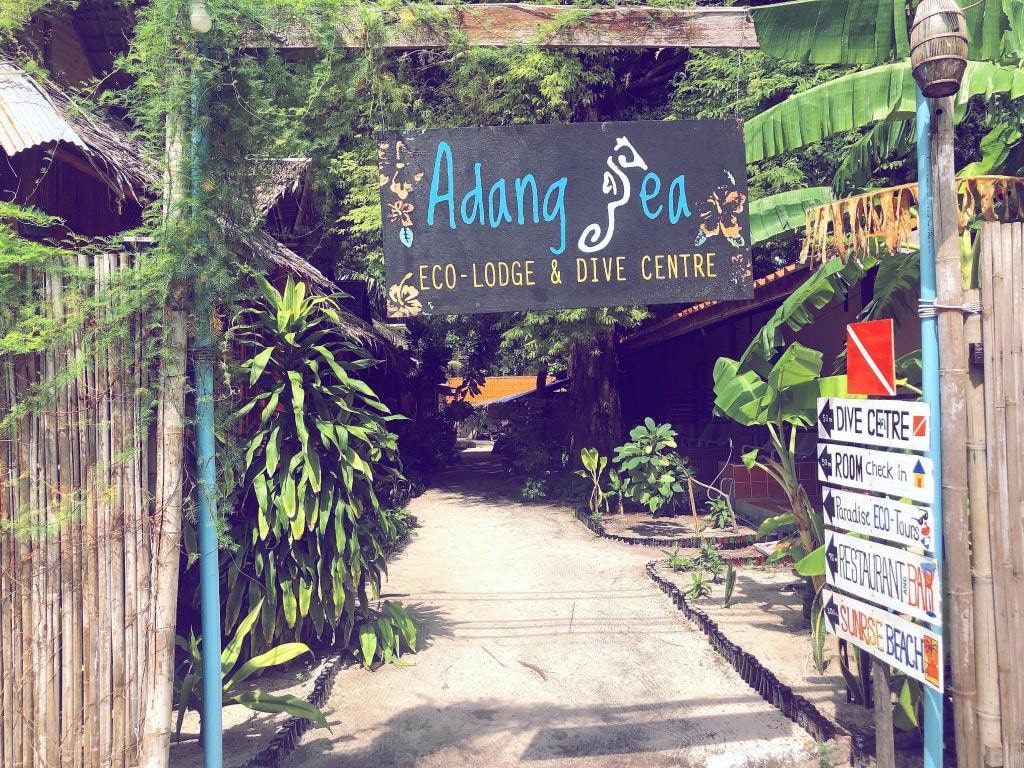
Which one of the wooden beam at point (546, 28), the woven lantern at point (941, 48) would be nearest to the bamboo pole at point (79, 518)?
Result: the wooden beam at point (546, 28)

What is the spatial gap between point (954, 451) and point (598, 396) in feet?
37.6

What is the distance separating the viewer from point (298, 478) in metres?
5.32

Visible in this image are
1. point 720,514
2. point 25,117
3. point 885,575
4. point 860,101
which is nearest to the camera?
point 885,575

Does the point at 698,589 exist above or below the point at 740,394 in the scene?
below

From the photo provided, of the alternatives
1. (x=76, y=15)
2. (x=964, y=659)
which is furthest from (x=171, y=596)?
(x=76, y=15)

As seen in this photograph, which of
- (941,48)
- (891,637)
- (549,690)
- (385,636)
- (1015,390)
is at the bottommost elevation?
(549,690)

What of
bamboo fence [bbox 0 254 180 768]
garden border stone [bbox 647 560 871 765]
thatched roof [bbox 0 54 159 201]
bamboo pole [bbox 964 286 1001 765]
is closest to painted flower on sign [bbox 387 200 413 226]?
bamboo fence [bbox 0 254 180 768]

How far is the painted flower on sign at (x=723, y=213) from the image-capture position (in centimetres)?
343

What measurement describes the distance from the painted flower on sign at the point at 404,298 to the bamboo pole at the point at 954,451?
221cm

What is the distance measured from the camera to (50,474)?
299cm

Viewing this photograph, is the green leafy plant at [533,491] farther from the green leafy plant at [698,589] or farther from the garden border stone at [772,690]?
the garden border stone at [772,690]

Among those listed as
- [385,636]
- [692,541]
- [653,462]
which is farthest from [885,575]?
[653,462]

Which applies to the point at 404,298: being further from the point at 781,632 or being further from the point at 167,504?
the point at 781,632

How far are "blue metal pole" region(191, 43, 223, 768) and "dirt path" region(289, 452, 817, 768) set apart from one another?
1.47 metres
